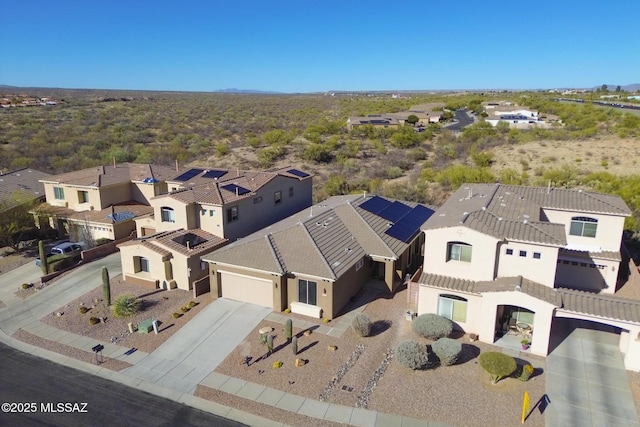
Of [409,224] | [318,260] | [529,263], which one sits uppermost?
[529,263]

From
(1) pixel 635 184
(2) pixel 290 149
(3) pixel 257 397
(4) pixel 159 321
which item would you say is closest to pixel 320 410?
(3) pixel 257 397

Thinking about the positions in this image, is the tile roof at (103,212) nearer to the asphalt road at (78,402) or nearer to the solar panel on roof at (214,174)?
the solar panel on roof at (214,174)

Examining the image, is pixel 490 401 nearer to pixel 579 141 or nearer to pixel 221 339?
pixel 221 339

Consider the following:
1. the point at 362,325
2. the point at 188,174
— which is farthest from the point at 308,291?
the point at 188,174

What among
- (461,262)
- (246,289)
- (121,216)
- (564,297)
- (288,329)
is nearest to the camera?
(564,297)

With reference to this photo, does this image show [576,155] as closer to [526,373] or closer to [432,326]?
[432,326]

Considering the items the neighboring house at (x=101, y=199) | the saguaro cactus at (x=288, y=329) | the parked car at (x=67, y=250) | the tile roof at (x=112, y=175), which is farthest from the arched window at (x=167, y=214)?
the saguaro cactus at (x=288, y=329)
